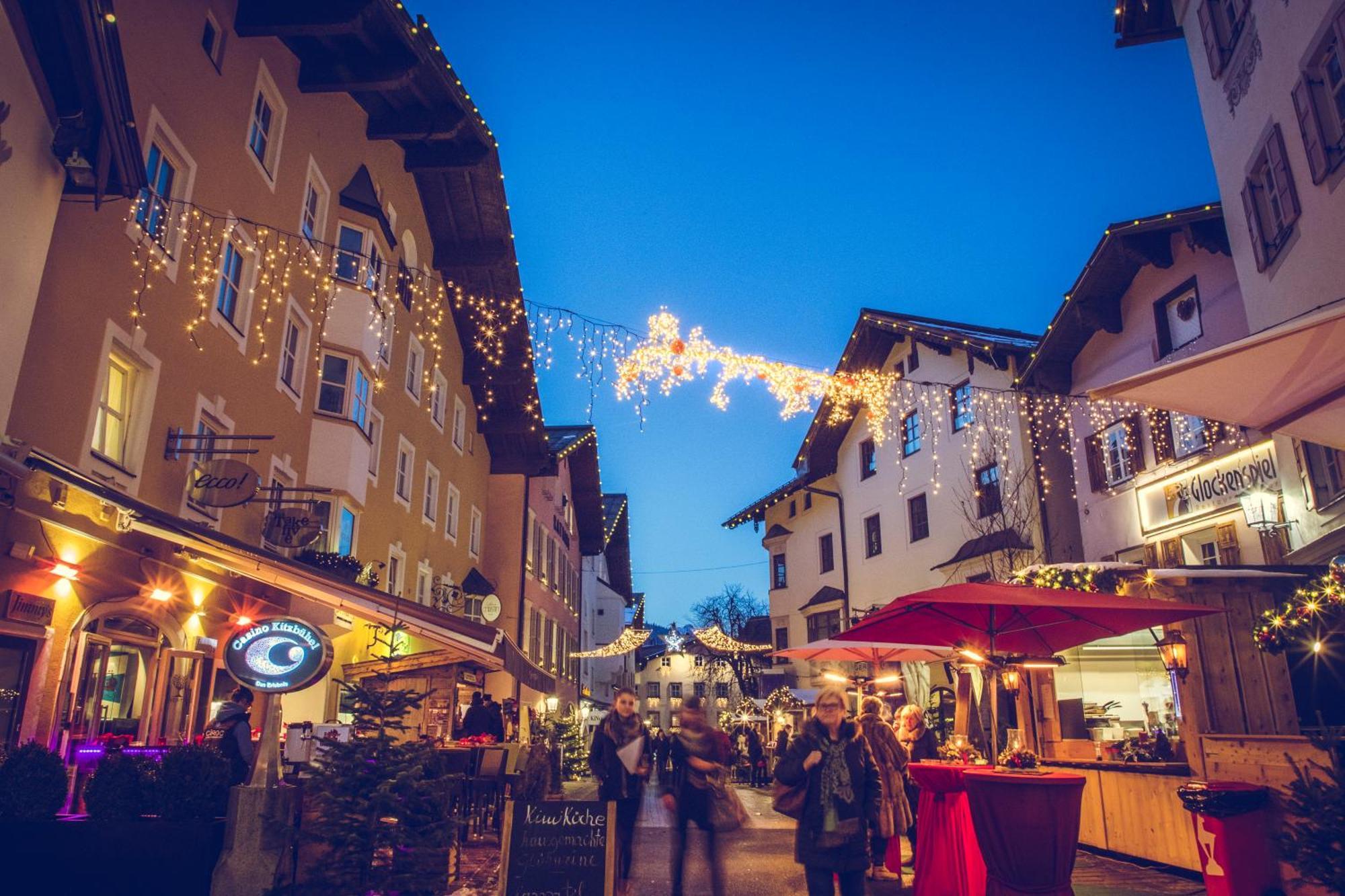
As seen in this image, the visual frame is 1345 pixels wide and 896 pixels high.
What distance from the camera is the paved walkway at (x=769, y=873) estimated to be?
841 cm

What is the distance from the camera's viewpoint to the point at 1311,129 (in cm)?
1005

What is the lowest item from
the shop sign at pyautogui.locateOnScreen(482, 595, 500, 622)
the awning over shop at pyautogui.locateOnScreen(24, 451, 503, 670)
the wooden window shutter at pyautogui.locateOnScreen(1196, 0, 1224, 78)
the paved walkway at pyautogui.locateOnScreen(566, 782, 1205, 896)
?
the paved walkway at pyautogui.locateOnScreen(566, 782, 1205, 896)

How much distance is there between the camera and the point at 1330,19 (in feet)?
30.5

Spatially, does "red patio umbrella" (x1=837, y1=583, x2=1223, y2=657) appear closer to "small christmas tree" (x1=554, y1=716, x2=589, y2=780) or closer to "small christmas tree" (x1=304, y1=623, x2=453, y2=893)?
"small christmas tree" (x1=304, y1=623, x2=453, y2=893)

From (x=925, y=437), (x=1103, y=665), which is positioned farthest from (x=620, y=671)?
(x=1103, y=665)

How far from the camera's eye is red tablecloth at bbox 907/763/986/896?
773 cm

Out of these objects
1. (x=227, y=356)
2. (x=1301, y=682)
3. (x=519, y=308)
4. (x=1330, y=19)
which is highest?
(x=519, y=308)

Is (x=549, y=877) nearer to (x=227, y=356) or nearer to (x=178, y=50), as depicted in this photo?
(x=227, y=356)

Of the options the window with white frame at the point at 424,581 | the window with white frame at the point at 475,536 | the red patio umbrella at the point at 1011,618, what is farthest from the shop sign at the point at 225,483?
the window with white frame at the point at 475,536

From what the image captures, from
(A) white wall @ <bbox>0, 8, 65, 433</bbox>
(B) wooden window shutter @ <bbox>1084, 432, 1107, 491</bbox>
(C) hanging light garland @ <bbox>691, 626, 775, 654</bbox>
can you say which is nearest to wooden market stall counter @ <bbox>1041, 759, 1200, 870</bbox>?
(B) wooden window shutter @ <bbox>1084, 432, 1107, 491</bbox>

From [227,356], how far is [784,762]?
29.4ft

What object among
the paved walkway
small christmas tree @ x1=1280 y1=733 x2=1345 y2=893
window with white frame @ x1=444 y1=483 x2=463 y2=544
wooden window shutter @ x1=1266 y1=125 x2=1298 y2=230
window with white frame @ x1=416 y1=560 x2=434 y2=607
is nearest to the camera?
small christmas tree @ x1=1280 y1=733 x2=1345 y2=893

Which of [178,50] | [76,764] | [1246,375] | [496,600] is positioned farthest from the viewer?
[496,600]

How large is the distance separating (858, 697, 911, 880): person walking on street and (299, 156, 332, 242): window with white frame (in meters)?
10.9
